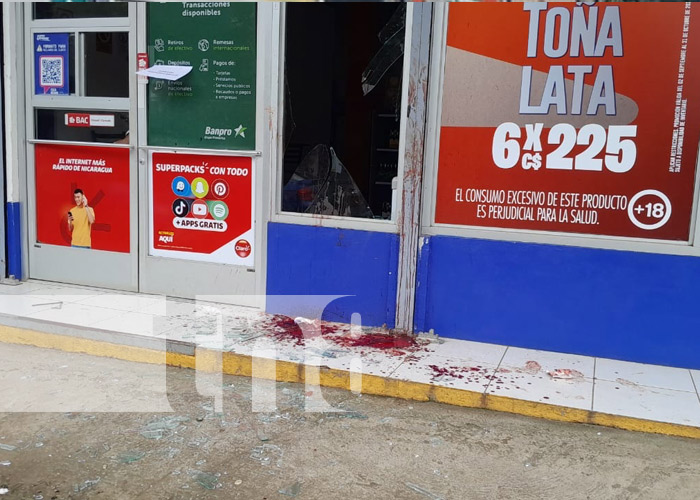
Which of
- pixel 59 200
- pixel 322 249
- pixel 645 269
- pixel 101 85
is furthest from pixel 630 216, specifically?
pixel 59 200

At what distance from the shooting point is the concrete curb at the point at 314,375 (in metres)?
4.44

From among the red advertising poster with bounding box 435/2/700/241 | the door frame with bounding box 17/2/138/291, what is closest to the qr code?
the door frame with bounding box 17/2/138/291

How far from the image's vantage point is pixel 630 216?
5250mm

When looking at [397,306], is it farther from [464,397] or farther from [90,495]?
[90,495]

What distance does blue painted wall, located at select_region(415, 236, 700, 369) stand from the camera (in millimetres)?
5168

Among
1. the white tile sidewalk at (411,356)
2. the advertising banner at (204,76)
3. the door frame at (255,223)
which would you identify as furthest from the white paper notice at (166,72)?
the white tile sidewalk at (411,356)

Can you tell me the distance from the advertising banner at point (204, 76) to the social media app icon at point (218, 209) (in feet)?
1.77

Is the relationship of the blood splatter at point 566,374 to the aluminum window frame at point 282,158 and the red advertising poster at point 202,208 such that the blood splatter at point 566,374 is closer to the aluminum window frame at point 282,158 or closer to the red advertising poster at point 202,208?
the aluminum window frame at point 282,158

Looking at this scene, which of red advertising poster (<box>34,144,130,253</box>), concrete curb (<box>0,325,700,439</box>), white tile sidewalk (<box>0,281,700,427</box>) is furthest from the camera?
red advertising poster (<box>34,144,130,253</box>)

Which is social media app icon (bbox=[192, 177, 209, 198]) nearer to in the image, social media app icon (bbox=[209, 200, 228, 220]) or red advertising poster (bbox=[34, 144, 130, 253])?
social media app icon (bbox=[209, 200, 228, 220])

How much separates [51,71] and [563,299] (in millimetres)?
5520

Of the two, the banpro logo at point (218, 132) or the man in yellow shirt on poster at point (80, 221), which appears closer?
the banpro logo at point (218, 132)

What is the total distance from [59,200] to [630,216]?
558 cm

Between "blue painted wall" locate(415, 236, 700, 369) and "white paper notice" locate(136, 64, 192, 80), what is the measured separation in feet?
9.22
